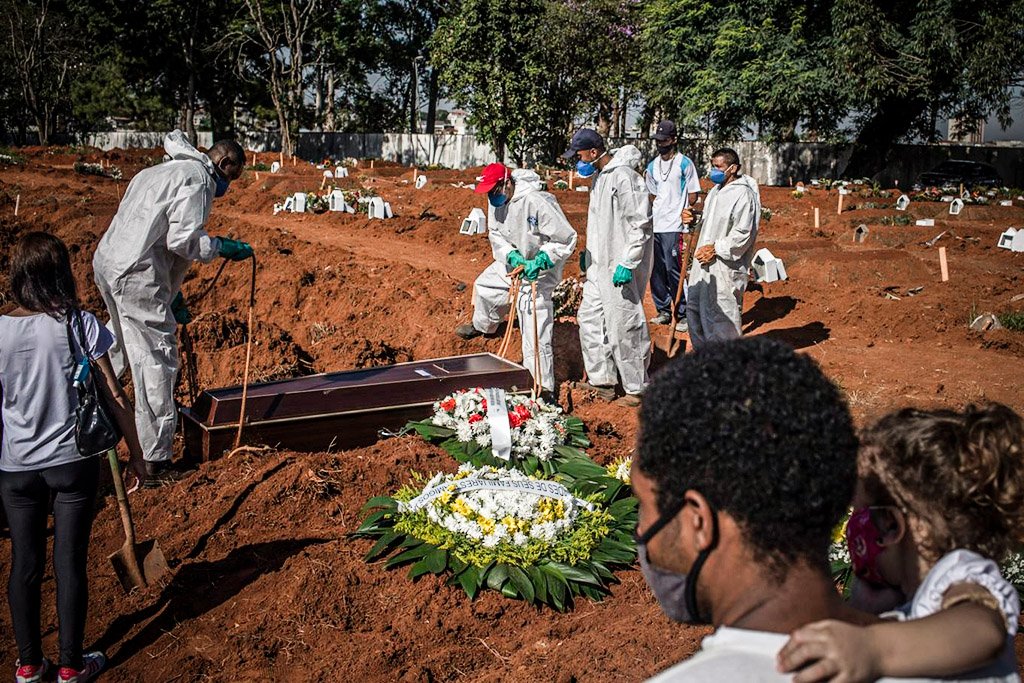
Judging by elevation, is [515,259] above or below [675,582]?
above

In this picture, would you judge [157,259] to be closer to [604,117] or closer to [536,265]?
[536,265]

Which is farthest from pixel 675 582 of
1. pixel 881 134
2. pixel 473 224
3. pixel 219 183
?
pixel 881 134

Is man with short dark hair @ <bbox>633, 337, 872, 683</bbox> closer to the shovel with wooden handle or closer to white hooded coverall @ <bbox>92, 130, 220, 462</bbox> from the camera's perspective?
the shovel with wooden handle

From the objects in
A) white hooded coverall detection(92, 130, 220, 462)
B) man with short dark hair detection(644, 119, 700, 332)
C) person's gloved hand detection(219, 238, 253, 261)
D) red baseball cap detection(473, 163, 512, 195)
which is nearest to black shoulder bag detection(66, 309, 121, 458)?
white hooded coverall detection(92, 130, 220, 462)

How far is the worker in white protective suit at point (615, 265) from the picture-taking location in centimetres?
746

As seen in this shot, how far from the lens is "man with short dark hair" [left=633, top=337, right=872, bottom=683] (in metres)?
1.48

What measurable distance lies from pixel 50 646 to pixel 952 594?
421 cm

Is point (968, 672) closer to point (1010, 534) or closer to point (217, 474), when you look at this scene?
point (1010, 534)

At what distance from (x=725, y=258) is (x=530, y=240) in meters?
1.90

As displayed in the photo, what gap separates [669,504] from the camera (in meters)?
1.62

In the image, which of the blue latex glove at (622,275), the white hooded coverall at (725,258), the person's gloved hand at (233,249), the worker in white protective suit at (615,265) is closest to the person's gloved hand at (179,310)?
the person's gloved hand at (233,249)

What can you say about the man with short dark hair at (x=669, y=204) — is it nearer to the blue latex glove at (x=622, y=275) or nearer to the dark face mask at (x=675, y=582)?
the blue latex glove at (x=622, y=275)

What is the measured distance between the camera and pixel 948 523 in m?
2.09

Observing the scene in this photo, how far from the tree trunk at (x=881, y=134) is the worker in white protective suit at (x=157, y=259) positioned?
25.5 m
